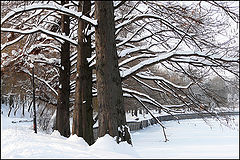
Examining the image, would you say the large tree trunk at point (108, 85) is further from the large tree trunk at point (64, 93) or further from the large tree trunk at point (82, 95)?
the large tree trunk at point (64, 93)

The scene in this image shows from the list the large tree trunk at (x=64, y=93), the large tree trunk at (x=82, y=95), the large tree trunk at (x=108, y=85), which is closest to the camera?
the large tree trunk at (x=108, y=85)

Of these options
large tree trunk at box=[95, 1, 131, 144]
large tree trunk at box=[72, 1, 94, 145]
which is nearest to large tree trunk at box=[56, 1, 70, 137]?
large tree trunk at box=[72, 1, 94, 145]

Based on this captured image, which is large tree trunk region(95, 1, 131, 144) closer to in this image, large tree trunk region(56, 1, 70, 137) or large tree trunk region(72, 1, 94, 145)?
large tree trunk region(72, 1, 94, 145)

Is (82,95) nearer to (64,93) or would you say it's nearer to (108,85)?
(108,85)

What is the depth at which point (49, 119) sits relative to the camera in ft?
64.3

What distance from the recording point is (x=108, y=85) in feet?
18.0

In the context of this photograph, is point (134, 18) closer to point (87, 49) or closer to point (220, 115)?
point (87, 49)

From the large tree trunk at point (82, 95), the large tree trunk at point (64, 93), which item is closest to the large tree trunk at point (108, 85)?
the large tree trunk at point (82, 95)

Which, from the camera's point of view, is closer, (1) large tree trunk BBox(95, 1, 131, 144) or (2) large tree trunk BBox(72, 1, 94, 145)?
(1) large tree trunk BBox(95, 1, 131, 144)

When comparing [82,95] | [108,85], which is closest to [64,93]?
[82,95]

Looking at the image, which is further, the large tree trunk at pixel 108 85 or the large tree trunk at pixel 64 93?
the large tree trunk at pixel 64 93

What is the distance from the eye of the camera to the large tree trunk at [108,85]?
5.37 m

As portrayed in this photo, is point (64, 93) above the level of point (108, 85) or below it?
below

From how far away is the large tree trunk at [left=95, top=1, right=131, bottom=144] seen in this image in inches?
211
